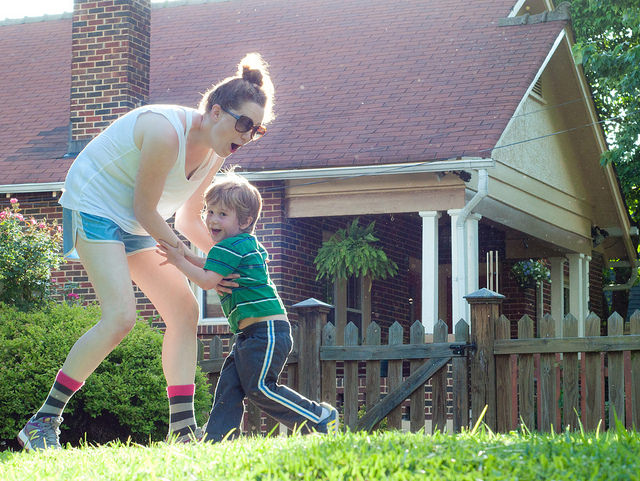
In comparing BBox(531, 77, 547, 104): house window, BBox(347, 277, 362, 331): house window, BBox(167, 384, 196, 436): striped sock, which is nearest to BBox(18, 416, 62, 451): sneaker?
BBox(167, 384, 196, 436): striped sock

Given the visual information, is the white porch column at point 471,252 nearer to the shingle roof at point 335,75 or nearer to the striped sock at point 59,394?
the shingle roof at point 335,75

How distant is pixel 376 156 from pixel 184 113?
768 centimetres

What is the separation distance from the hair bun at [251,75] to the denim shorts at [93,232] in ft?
3.15

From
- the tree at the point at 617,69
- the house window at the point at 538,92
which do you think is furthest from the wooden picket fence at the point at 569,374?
the house window at the point at 538,92

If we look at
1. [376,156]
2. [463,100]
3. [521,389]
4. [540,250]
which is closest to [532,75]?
[463,100]

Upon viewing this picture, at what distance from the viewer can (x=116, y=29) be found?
45.8 ft

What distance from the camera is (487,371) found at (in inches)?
341

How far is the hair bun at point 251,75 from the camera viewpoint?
5.32m

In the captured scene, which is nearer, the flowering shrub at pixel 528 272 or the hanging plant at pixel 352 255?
the hanging plant at pixel 352 255

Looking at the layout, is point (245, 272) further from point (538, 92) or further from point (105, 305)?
point (538, 92)

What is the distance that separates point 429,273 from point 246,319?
25.6ft

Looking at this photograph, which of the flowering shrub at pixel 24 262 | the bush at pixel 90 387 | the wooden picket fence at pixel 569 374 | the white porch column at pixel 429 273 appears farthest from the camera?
the white porch column at pixel 429 273

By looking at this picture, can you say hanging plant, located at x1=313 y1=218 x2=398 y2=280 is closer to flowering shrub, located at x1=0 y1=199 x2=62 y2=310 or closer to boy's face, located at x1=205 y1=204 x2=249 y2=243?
flowering shrub, located at x1=0 y1=199 x2=62 y2=310

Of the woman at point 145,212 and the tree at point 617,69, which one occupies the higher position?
the tree at point 617,69
